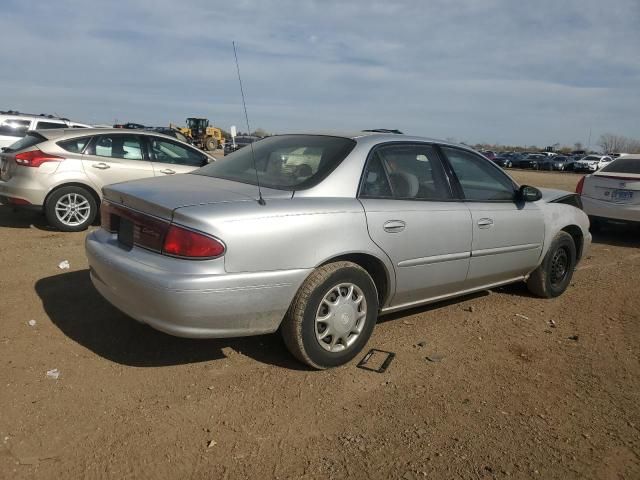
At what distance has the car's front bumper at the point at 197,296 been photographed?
2.96 meters

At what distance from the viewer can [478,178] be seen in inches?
182

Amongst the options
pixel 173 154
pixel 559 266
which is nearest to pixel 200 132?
pixel 173 154

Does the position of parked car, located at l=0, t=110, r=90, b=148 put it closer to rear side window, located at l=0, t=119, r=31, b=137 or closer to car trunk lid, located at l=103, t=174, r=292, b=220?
rear side window, located at l=0, t=119, r=31, b=137

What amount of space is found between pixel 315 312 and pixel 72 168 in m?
5.51

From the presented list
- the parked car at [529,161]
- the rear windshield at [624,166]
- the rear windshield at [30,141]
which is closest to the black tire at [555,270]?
the rear windshield at [624,166]

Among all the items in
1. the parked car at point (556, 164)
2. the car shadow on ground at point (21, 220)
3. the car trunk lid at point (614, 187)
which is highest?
the car trunk lid at point (614, 187)

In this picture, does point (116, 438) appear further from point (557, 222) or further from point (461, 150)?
point (557, 222)

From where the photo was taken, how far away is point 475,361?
152 inches

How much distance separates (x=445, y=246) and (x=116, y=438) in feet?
8.44

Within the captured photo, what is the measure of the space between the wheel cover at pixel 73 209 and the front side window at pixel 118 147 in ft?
2.33

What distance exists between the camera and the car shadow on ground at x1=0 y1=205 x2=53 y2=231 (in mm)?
7884

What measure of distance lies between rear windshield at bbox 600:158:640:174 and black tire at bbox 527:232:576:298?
14.5 feet

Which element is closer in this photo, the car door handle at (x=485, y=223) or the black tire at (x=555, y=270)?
the car door handle at (x=485, y=223)

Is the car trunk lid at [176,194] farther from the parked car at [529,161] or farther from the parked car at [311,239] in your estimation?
the parked car at [529,161]
